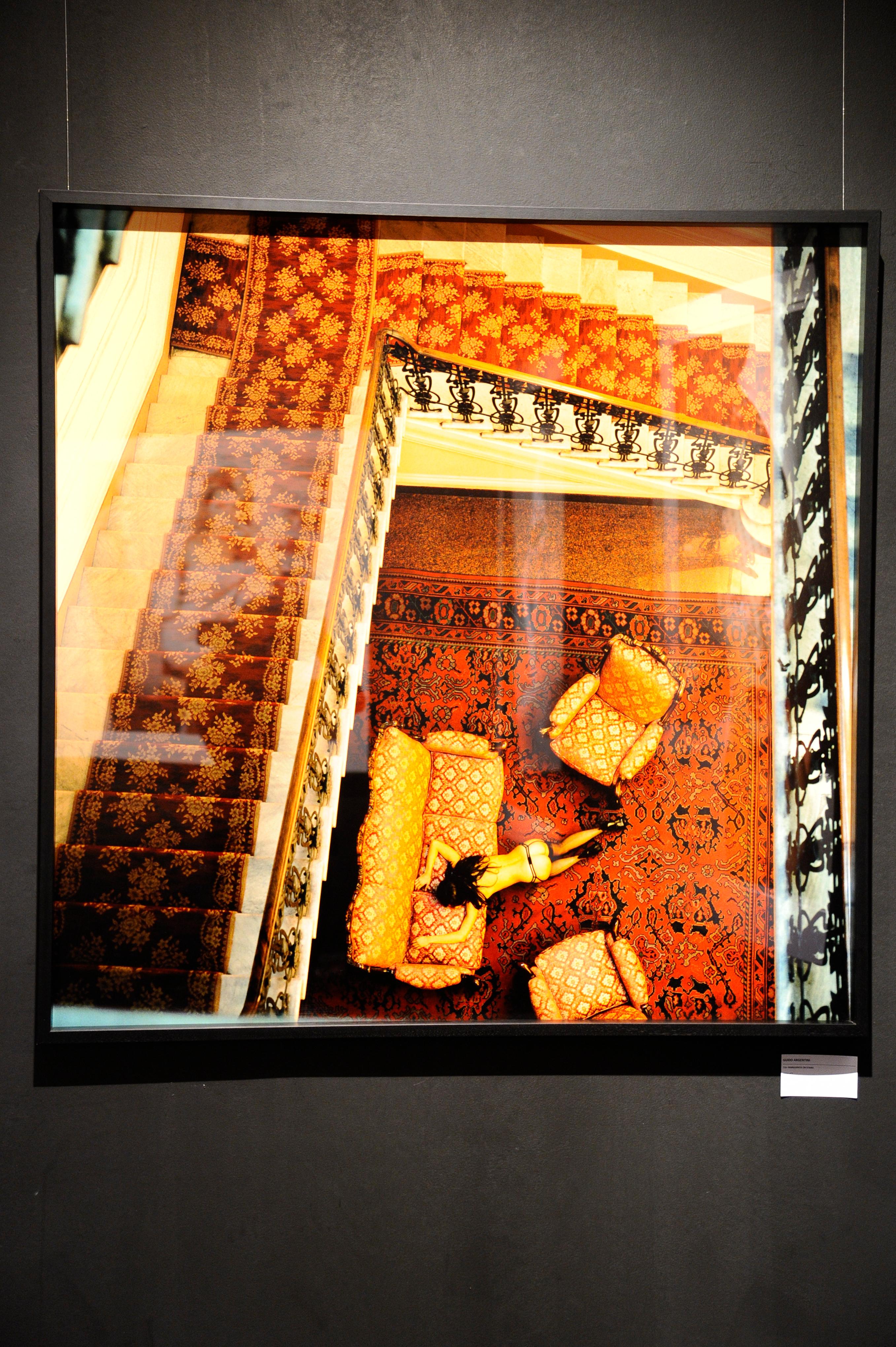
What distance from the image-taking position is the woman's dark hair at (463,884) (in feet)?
4.68

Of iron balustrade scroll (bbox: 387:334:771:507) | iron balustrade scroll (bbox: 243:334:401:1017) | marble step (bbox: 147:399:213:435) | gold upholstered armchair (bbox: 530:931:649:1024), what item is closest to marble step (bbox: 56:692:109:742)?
iron balustrade scroll (bbox: 243:334:401:1017)

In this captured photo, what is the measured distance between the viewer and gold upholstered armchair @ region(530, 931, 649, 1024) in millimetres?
1455

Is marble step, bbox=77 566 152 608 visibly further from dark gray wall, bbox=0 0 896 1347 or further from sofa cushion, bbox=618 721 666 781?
sofa cushion, bbox=618 721 666 781

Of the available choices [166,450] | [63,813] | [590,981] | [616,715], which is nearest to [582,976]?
[590,981]

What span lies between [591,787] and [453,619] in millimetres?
374

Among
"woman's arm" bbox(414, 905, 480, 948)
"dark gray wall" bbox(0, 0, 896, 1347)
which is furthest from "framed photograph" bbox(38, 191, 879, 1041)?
"dark gray wall" bbox(0, 0, 896, 1347)

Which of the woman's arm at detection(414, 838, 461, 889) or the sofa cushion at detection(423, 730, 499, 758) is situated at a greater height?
the sofa cushion at detection(423, 730, 499, 758)

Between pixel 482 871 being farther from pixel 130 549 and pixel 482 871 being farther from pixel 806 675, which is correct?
pixel 130 549

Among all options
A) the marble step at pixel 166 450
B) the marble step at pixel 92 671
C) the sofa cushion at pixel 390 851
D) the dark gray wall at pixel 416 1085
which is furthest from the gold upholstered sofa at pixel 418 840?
the marble step at pixel 166 450

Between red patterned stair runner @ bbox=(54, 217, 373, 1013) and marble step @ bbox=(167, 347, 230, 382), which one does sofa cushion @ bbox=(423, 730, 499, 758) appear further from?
marble step @ bbox=(167, 347, 230, 382)

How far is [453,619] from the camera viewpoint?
4.77ft

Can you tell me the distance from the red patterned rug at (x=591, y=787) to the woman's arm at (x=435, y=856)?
9cm

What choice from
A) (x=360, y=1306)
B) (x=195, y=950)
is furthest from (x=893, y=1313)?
(x=195, y=950)

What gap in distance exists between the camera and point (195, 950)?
141 centimetres
